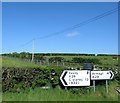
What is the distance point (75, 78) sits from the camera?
42.9ft

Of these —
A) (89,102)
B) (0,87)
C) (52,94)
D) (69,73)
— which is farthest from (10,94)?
(89,102)

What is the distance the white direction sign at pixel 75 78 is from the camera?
12.8 meters

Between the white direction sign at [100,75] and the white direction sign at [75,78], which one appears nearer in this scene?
the white direction sign at [75,78]

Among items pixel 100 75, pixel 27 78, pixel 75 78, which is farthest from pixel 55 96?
pixel 100 75

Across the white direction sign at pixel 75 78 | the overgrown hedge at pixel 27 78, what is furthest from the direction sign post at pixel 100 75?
the overgrown hedge at pixel 27 78

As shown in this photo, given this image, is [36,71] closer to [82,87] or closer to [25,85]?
[25,85]

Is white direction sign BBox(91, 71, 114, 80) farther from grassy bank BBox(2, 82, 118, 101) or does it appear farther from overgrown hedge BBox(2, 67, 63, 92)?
overgrown hedge BBox(2, 67, 63, 92)

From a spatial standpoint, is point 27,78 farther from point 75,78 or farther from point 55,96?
point 75,78

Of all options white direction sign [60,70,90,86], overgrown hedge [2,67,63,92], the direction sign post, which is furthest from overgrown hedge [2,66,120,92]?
the direction sign post

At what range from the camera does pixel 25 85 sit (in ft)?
44.9

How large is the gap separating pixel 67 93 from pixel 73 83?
0.50 meters

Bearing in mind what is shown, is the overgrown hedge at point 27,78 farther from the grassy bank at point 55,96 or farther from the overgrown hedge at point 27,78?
the grassy bank at point 55,96

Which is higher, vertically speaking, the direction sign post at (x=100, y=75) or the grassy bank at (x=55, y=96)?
the direction sign post at (x=100, y=75)

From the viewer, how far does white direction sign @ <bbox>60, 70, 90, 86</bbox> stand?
42.1 ft
